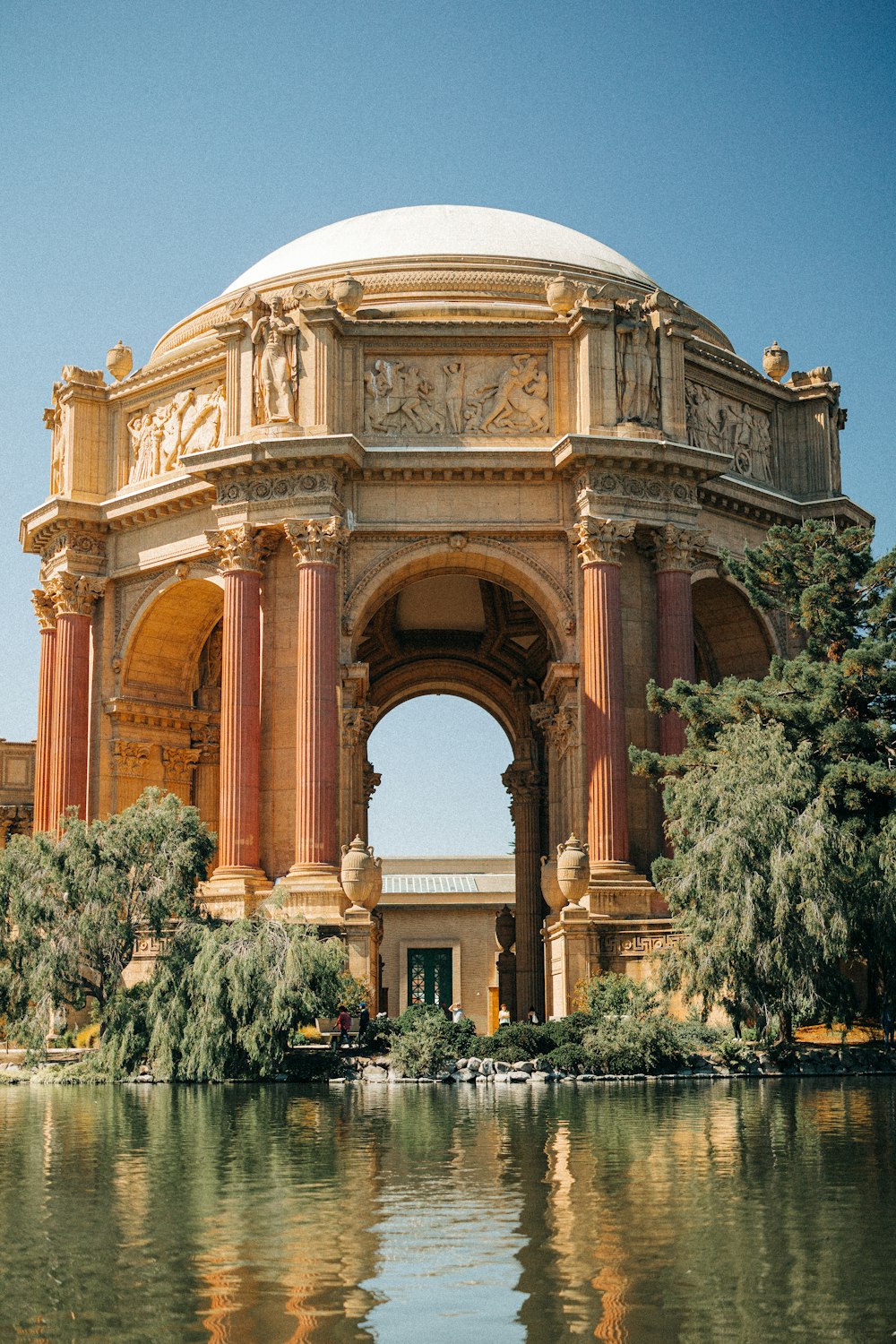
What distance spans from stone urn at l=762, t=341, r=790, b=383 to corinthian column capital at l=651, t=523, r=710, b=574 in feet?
28.0

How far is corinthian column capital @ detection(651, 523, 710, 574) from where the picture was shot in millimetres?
37625

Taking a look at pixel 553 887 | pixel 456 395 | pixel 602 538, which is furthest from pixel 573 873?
pixel 456 395

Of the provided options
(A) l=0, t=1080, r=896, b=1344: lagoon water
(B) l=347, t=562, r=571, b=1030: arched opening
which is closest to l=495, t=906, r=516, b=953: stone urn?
(B) l=347, t=562, r=571, b=1030: arched opening

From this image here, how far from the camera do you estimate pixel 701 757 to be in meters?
31.7

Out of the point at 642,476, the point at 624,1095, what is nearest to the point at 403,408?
the point at 642,476

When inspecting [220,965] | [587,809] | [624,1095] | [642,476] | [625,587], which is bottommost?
[624,1095]

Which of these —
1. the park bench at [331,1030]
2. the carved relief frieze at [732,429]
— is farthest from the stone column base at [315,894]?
the carved relief frieze at [732,429]

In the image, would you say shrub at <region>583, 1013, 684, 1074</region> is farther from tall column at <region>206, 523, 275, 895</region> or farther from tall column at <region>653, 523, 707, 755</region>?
tall column at <region>653, 523, 707, 755</region>

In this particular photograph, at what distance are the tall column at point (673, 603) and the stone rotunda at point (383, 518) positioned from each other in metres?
0.07

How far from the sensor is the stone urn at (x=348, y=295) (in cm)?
3772

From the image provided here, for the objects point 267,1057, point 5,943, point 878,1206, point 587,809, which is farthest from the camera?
point 587,809

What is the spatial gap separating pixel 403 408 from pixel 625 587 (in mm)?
6697

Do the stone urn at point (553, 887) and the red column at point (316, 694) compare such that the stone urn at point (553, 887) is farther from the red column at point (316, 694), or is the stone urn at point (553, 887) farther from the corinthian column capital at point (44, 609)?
the corinthian column capital at point (44, 609)

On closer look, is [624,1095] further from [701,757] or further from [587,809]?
[587,809]
